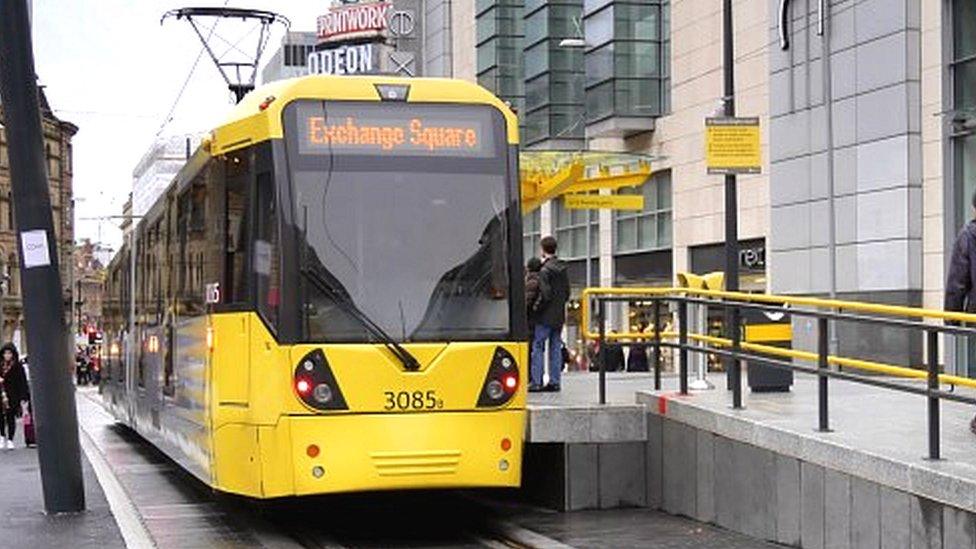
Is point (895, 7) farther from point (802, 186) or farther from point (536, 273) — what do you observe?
point (536, 273)

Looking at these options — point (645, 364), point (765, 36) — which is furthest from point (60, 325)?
point (765, 36)

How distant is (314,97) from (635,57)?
28.1m

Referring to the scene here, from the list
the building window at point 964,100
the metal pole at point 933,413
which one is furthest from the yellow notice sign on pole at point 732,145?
the metal pole at point 933,413

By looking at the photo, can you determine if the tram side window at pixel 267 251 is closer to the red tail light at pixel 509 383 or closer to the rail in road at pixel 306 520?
the red tail light at pixel 509 383

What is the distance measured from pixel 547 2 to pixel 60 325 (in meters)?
32.1

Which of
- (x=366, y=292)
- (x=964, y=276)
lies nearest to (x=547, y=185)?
(x=366, y=292)

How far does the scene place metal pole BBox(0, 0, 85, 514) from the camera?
1290 centimetres

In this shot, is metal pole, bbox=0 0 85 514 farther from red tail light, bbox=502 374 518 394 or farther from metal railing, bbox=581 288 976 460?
metal railing, bbox=581 288 976 460

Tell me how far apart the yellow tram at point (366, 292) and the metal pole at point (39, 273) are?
1.76m

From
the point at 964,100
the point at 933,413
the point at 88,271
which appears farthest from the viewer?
the point at 88,271

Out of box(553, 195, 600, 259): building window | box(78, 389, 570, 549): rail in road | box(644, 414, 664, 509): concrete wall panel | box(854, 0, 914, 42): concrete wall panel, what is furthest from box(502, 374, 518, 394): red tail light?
box(553, 195, 600, 259): building window

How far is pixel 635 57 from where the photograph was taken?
127ft

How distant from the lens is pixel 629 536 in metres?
11.4

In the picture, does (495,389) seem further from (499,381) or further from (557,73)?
(557,73)
